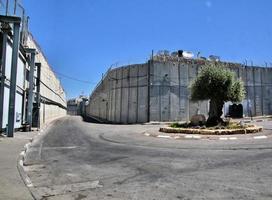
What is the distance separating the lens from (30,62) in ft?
97.2

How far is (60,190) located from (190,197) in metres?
Result: 2.73

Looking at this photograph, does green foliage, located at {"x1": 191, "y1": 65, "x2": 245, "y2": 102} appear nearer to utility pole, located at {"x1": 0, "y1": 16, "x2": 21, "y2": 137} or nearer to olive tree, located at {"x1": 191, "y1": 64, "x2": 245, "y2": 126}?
olive tree, located at {"x1": 191, "y1": 64, "x2": 245, "y2": 126}

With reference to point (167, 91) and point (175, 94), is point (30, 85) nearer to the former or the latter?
point (167, 91)

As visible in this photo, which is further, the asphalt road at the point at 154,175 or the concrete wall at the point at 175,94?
the concrete wall at the point at 175,94

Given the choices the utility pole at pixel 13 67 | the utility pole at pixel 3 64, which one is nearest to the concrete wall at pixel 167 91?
the utility pole at pixel 13 67

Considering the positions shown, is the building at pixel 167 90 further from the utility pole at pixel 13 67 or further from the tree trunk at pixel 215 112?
the utility pole at pixel 13 67

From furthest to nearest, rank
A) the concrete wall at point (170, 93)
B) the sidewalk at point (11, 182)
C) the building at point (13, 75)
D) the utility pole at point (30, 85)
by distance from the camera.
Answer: the concrete wall at point (170, 93), the utility pole at point (30, 85), the building at point (13, 75), the sidewalk at point (11, 182)

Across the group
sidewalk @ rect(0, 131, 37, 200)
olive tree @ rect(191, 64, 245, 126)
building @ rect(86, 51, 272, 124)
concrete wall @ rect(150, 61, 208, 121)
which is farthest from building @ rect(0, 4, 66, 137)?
concrete wall @ rect(150, 61, 208, 121)

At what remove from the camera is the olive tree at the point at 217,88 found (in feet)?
79.8

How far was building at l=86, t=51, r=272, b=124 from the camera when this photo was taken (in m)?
41.4

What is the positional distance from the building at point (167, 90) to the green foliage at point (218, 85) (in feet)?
45.2

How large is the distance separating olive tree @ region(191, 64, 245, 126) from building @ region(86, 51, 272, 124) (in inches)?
538

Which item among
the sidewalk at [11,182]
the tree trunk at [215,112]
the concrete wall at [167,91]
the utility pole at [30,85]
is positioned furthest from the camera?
the concrete wall at [167,91]

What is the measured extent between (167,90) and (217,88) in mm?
17502
